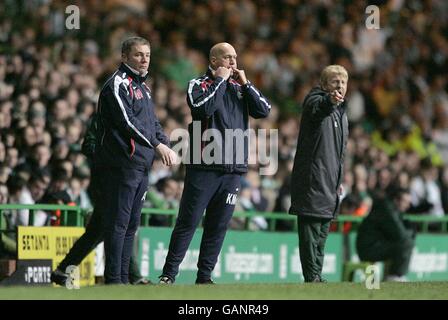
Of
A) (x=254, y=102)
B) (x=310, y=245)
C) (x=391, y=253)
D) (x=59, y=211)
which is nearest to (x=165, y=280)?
(x=310, y=245)

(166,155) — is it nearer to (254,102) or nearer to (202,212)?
(202,212)

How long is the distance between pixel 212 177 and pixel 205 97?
29.9 inches

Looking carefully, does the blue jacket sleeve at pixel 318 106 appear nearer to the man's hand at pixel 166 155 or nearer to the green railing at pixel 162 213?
the man's hand at pixel 166 155

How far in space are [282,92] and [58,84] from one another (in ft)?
22.4

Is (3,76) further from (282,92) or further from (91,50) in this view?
(282,92)

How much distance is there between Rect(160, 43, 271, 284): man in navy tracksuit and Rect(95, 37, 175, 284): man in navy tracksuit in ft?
1.66

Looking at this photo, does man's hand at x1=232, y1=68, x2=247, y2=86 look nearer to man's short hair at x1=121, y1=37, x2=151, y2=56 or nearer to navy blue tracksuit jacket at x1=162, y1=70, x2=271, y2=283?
navy blue tracksuit jacket at x1=162, y1=70, x2=271, y2=283

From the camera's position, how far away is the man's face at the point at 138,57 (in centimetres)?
1159

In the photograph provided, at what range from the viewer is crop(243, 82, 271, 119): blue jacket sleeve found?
12008 millimetres

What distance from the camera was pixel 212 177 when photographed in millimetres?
12031

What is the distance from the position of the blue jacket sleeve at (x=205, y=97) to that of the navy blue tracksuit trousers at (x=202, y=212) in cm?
57

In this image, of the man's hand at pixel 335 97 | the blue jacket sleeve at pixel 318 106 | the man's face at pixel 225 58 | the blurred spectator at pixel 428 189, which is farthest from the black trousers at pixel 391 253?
the man's face at pixel 225 58

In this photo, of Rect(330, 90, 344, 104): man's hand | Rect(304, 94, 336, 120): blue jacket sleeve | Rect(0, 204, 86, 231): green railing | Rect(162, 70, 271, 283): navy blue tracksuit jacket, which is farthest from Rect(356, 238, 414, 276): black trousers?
Rect(330, 90, 344, 104): man's hand
